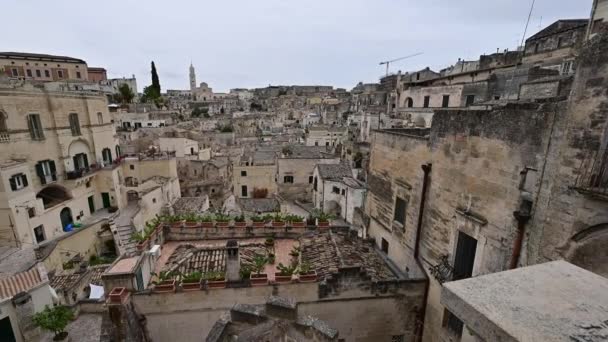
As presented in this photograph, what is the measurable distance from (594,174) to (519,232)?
220 centimetres

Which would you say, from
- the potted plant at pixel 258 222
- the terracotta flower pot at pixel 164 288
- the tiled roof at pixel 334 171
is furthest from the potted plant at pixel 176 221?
the tiled roof at pixel 334 171

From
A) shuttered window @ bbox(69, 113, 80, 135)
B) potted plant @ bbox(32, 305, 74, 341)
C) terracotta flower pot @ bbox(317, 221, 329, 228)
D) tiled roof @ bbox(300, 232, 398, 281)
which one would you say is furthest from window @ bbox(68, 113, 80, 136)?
terracotta flower pot @ bbox(317, 221, 329, 228)

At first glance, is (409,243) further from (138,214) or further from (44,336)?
(138,214)

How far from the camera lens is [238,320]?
6.72 meters

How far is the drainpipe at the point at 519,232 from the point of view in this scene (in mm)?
6582

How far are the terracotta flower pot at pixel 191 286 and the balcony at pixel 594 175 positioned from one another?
9530 millimetres

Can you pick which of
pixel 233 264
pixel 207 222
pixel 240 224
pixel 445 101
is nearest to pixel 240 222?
pixel 240 224

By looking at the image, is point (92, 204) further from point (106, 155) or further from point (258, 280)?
point (258, 280)

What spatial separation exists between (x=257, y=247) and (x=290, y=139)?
42527 millimetres

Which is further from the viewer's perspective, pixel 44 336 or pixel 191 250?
pixel 44 336

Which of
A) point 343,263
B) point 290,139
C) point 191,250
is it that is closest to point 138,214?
point 191,250

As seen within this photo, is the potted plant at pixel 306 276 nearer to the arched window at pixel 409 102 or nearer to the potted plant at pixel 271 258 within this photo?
the potted plant at pixel 271 258

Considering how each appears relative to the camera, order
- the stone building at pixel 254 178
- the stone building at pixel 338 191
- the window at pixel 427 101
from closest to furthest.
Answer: the stone building at pixel 338 191 < the stone building at pixel 254 178 < the window at pixel 427 101

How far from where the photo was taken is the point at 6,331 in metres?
10.9
